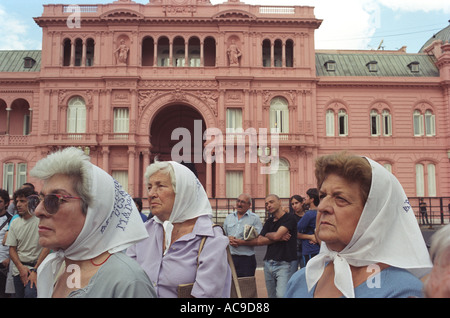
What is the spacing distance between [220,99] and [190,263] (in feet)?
74.9

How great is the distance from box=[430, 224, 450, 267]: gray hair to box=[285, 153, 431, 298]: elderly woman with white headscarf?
15.6 inches

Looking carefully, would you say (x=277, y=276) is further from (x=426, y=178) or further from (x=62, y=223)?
(x=426, y=178)

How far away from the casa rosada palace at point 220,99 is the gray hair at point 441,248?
75.9ft

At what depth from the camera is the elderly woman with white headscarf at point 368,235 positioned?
6.61ft

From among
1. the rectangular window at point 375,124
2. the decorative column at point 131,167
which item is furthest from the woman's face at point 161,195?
the rectangular window at point 375,124

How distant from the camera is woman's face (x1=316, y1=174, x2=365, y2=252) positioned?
2107 mm

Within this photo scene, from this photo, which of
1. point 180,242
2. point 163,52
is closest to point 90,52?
point 163,52

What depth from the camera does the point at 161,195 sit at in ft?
11.6

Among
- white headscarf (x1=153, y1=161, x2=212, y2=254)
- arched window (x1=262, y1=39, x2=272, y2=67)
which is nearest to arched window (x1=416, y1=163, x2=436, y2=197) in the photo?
arched window (x1=262, y1=39, x2=272, y2=67)

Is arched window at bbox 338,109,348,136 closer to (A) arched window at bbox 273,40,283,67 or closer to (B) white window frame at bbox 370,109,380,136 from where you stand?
(B) white window frame at bbox 370,109,380,136

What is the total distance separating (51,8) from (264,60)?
606 inches

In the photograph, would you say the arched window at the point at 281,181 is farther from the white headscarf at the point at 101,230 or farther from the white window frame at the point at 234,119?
the white headscarf at the point at 101,230

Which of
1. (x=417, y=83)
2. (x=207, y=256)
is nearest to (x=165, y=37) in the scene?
(x=417, y=83)

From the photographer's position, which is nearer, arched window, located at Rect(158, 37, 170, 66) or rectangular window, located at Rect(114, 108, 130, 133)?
rectangular window, located at Rect(114, 108, 130, 133)
